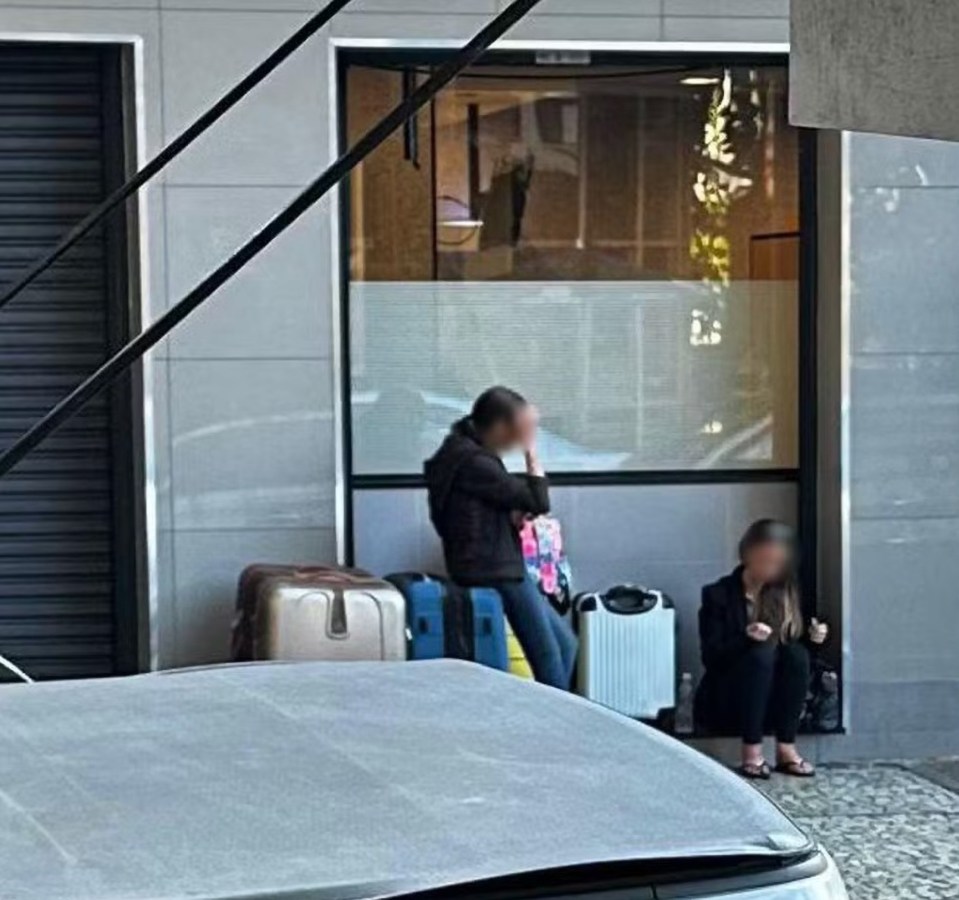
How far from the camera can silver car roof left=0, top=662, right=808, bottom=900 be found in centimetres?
232

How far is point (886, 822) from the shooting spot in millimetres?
8562

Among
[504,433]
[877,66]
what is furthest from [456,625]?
[877,66]

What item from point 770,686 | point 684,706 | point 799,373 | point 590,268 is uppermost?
point 590,268

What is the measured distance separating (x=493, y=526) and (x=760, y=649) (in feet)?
4.18

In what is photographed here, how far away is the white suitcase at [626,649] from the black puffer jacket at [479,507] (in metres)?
0.52

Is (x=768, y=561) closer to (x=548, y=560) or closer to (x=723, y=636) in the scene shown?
(x=723, y=636)

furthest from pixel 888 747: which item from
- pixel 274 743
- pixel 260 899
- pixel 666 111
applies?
pixel 260 899

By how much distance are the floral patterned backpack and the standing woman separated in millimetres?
129

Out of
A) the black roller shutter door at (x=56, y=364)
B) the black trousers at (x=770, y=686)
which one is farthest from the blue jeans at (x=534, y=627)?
the black roller shutter door at (x=56, y=364)

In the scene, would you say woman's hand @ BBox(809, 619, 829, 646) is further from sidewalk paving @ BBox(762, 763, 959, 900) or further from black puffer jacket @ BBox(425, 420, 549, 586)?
black puffer jacket @ BBox(425, 420, 549, 586)

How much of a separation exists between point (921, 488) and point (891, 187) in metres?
1.33

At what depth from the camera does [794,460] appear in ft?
31.5

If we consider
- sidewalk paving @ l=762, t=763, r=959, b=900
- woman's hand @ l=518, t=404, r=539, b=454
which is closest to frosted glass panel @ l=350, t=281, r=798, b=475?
woman's hand @ l=518, t=404, r=539, b=454

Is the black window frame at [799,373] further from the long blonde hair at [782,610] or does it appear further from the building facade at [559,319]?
the long blonde hair at [782,610]
